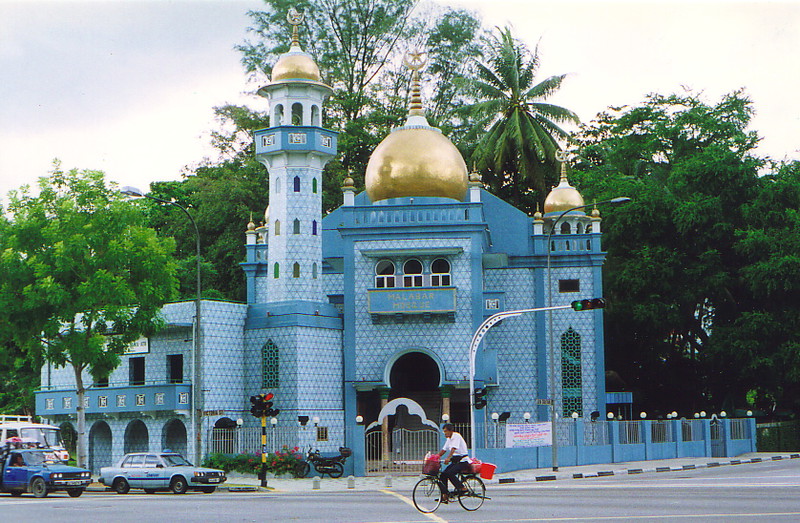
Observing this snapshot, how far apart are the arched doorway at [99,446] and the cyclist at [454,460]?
2558 cm

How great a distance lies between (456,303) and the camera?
141 feet

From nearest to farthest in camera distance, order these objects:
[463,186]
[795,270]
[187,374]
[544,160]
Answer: [187,374] < [463,186] < [795,270] < [544,160]

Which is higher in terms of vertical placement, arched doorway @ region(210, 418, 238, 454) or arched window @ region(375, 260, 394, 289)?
arched window @ region(375, 260, 394, 289)

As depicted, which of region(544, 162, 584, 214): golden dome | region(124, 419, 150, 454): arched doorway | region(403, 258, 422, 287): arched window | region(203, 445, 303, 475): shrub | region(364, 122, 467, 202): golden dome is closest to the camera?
region(203, 445, 303, 475): shrub

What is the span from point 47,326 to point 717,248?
109 ft

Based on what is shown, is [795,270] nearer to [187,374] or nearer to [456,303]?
[456,303]

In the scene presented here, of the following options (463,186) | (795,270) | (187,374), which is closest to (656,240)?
(795,270)

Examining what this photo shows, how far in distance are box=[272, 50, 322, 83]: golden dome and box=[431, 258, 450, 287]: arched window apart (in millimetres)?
8818

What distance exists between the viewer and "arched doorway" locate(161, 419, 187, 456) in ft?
137

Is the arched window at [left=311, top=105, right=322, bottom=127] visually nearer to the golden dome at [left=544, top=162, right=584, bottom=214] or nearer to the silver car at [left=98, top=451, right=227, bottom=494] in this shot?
the golden dome at [left=544, top=162, right=584, bottom=214]

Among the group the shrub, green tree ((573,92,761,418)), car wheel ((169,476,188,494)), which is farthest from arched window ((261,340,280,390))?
green tree ((573,92,761,418))

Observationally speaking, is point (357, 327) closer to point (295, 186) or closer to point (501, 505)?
point (295, 186)

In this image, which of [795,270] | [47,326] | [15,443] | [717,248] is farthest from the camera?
[717,248]

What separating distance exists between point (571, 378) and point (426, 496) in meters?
26.6
